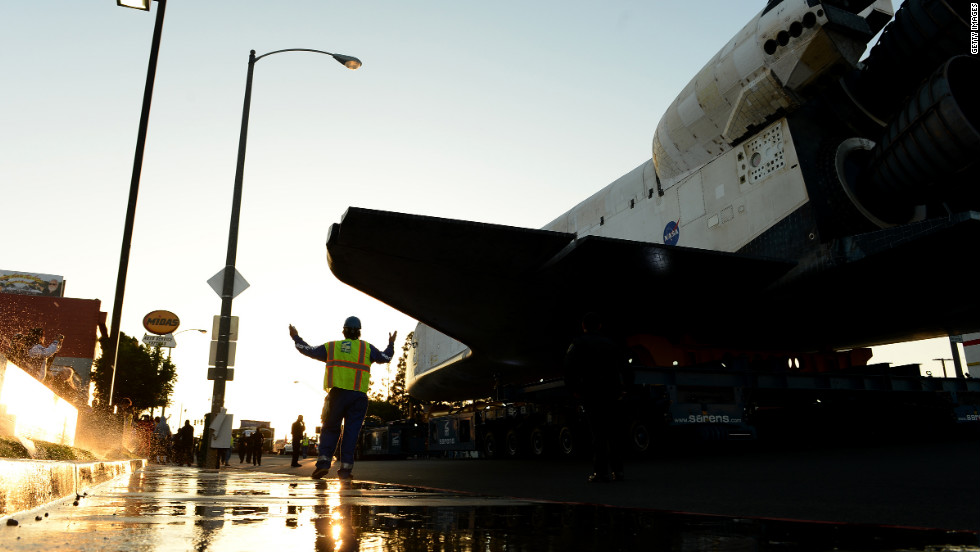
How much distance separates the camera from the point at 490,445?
1762cm

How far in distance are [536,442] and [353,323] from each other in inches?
297

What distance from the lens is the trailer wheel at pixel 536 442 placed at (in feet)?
48.6

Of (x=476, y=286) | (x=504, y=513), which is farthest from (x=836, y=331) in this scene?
(x=504, y=513)

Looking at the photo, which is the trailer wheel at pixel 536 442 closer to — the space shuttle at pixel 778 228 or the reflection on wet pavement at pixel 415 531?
the space shuttle at pixel 778 228

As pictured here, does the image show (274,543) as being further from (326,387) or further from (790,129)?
(790,129)

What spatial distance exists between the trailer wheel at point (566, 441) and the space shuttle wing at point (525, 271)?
2686 millimetres

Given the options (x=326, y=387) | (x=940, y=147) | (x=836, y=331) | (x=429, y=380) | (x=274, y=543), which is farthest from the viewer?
(x=429, y=380)

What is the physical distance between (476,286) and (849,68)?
8.17 metres

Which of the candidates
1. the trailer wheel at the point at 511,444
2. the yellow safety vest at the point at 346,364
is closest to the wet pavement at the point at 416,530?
the yellow safety vest at the point at 346,364

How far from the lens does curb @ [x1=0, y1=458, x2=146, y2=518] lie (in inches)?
107

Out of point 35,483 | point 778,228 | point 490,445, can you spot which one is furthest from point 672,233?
point 35,483

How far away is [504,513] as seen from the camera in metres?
3.70

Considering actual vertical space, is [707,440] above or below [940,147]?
below

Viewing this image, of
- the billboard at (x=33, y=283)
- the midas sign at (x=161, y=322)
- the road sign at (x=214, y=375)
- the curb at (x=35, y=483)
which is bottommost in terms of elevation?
the curb at (x=35, y=483)
